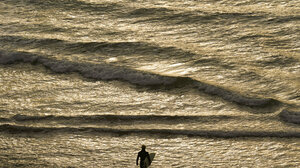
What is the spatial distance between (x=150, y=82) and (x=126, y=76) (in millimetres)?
106

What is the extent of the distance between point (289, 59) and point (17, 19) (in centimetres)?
118

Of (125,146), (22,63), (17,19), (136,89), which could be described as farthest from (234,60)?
(17,19)

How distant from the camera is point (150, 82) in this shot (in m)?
2.20

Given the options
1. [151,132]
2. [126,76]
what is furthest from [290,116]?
[126,76]

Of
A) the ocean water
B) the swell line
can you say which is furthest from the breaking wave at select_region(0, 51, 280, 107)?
the swell line

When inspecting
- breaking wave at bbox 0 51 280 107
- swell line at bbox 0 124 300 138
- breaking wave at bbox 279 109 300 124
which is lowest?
swell line at bbox 0 124 300 138

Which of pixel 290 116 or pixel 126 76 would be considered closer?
pixel 290 116

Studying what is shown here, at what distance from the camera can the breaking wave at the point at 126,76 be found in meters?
2.07

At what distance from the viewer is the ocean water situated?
1.89 meters

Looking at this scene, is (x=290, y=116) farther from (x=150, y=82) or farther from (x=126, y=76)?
(x=126, y=76)

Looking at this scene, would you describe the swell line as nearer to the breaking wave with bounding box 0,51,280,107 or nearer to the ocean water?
the ocean water

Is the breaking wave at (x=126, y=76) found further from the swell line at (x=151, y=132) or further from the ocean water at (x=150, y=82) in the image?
the swell line at (x=151, y=132)

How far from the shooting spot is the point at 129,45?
241 cm

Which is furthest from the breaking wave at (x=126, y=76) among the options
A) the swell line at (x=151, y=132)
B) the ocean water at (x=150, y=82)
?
the swell line at (x=151, y=132)
